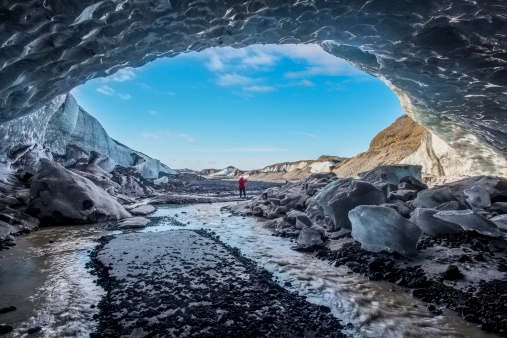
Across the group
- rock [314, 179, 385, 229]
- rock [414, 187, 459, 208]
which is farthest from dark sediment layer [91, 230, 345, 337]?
rock [414, 187, 459, 208]

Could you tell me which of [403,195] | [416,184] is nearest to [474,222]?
[403,195]

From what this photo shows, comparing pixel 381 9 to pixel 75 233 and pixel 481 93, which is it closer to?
pixel 481 93

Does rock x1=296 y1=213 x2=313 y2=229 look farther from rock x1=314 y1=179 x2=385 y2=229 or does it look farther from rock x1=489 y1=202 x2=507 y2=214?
rock x1=489 y1=202 x2=507 y2=214

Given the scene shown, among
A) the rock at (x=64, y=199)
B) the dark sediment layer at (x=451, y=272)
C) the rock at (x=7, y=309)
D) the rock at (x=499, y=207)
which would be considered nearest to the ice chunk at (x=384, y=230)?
the dark sediment layer at (x=451, y=272)

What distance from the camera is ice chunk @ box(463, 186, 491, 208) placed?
22.7 feet

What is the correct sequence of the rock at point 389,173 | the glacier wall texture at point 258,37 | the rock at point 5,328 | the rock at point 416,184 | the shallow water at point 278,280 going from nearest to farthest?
the rock at point 5,328 → the shallow water at point 278,280 → the glacier wall texture at point 258,37 → the rock at point 416,184 → the rock at point 389,173

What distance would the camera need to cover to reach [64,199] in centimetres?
928

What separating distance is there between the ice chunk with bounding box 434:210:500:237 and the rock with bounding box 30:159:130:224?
441 inches

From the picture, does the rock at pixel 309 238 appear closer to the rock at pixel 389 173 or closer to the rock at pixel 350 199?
the rock at pixel 350 199

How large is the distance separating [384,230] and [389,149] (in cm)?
4348

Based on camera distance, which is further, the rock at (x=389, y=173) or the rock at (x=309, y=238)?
the rock at (x=389, y=173)

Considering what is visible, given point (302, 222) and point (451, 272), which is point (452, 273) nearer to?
point (451, 272)

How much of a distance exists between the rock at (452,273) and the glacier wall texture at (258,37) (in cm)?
461

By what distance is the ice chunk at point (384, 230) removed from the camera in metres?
4.66
